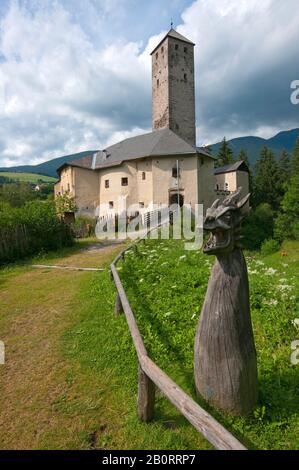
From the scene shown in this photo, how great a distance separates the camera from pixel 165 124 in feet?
131

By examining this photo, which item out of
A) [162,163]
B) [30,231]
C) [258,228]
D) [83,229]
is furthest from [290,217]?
[30,231]

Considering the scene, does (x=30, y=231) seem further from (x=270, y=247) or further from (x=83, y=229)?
(x=270, y=247)

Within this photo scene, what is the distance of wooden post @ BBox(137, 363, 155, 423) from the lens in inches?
138

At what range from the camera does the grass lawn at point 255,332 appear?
3283 millimetres

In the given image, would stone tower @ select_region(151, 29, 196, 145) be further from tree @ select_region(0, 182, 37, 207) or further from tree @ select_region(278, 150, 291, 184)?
tree @ select_region(0, 182, 37, 207)

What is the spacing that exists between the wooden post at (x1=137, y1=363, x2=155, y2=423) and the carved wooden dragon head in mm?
1662

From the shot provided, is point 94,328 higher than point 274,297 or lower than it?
lower

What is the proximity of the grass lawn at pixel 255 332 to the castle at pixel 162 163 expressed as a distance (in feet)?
76.7

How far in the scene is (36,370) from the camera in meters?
5.00

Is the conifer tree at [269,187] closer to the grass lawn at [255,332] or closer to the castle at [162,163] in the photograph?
the castle at [162,163]

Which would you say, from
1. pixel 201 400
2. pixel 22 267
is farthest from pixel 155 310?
pixel 22 267

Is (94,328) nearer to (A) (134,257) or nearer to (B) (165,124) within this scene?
(A) (134,257)

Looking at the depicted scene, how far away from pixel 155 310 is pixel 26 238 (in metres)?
10.9

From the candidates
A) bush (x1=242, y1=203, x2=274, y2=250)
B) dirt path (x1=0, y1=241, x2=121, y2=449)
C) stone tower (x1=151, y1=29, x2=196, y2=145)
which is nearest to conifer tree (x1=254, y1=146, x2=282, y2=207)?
bush (x1=242, y1=203, x2=274, y2=250)
